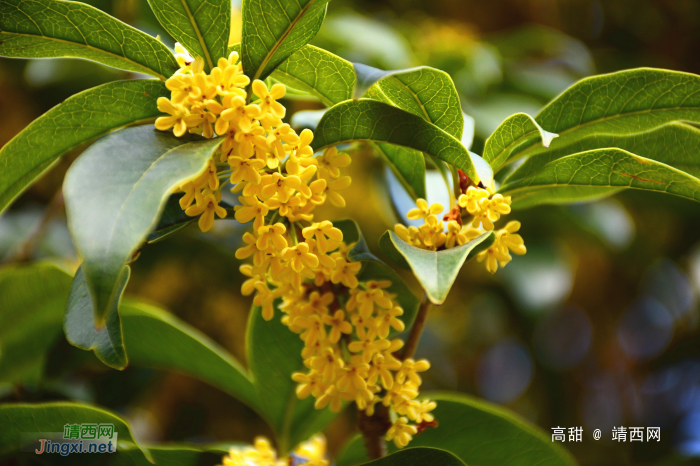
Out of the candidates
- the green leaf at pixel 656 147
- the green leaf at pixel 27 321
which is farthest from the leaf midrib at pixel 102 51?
the green leaf at pixel 27 321

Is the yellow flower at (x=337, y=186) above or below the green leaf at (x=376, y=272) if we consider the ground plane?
above

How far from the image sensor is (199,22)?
2.31 ft

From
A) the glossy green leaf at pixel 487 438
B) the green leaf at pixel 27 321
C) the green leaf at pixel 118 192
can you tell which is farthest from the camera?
the green leaf at pixel 27 321

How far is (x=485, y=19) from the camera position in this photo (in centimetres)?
347

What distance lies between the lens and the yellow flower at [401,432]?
0.76 meters

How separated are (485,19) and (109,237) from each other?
11.4 ft

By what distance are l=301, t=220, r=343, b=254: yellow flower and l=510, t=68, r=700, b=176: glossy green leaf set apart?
328mm

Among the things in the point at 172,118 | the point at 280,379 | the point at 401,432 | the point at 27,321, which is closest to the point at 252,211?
the point at 172,118

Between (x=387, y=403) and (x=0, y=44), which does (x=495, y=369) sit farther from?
(x=0, y=44)

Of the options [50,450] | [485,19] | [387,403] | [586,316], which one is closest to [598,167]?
[387,403]

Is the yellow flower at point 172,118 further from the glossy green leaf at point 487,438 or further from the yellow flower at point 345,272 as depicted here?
the glossy green leaf at point 487,438

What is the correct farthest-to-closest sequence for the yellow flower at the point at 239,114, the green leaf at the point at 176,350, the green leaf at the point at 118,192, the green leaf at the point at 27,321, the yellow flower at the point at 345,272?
the green leaf at the point at 27,321 → the green leaf at the point at 176,350 → the yellow flower at the point at 345,272 → the yellow flower at the point at 239,114 → the green leaf at the point at 118,192

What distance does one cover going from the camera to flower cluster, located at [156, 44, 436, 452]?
0.63m

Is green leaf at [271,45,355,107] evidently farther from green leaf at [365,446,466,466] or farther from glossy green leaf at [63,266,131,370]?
green leaf at [365,446,466,466]
